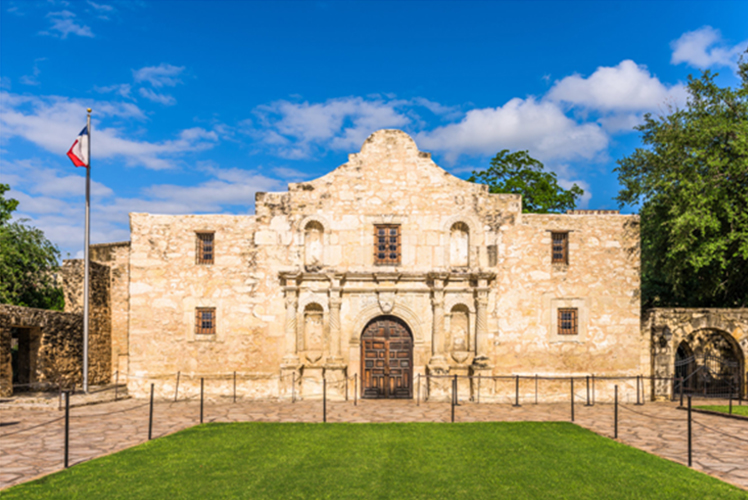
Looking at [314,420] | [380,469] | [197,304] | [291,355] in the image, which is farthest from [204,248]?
[380,469]

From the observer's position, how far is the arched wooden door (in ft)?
57.0

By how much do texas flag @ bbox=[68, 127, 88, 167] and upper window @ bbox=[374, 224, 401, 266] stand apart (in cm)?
962

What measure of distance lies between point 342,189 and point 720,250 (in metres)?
12.6

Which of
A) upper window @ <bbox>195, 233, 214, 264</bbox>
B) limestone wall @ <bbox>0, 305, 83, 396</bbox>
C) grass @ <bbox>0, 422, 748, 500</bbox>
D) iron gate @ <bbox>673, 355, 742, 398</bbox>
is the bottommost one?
iron gate @ <bbox>673, 355, 742, 398</bbox>

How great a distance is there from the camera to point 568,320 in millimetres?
17859

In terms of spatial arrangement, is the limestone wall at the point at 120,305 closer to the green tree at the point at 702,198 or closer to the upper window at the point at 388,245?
the upper window at the point at 388,245

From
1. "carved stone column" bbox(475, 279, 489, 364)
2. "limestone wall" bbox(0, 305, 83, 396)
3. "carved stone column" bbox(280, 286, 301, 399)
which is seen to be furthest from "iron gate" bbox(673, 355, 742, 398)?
"limestone wall" bbox(0, 305, 83, 396)

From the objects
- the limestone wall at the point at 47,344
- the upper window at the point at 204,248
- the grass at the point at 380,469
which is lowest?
the grass at the point at 380,469

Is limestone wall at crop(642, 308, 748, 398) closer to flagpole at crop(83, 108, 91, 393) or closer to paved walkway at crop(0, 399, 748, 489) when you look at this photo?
paved walkway at crop(0, 399, 748, 489)

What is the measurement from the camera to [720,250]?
17.6 metres

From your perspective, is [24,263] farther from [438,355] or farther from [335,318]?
[438,355]

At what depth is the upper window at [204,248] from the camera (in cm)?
1817

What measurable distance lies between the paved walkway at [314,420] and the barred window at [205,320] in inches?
90.8

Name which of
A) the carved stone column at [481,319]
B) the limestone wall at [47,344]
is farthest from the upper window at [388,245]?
the limestone wall at [47,344]
